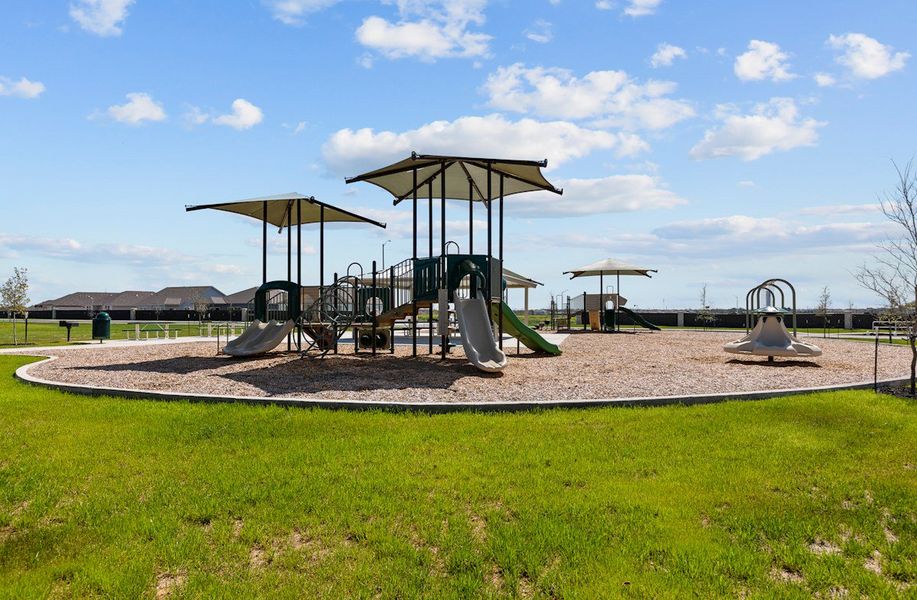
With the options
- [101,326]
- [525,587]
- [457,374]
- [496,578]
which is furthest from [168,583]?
[101,326]

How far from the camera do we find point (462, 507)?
4.85 m

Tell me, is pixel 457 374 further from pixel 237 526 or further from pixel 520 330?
pixel 237 526

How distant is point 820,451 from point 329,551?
4.89 metres

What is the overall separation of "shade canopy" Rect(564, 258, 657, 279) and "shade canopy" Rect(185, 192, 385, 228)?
55.6 feet

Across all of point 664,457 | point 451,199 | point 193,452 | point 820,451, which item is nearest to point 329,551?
point 193,452

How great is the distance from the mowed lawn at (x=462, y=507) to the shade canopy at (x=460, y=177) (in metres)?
8.04

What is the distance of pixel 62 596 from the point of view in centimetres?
371

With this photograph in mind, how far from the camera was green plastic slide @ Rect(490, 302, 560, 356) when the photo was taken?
49.4ft

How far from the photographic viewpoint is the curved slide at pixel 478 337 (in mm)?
11898

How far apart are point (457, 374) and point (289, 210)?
8.04m

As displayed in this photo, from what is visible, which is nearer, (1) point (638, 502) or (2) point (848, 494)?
(1) point (638, 502)

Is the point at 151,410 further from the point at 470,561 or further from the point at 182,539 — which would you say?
the point at 470,561

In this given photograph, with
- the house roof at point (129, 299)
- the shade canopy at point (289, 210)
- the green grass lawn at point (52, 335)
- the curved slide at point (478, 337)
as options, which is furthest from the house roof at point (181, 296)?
the curved slide at point (478, 337)

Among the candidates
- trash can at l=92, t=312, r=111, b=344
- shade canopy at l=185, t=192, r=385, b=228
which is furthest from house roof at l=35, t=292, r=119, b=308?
shade canopy at l=185, t=192, r=385, b=228
